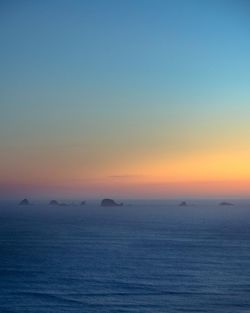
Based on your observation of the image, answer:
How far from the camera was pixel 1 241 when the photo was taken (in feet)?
213

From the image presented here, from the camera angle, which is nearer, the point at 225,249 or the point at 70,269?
the point at 70,269

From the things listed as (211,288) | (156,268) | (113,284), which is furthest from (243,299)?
(156,268)

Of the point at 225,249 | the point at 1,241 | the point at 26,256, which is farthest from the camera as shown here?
the point at 1,241

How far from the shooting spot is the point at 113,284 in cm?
3669

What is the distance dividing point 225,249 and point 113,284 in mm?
25325

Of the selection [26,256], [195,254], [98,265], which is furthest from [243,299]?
[26,256]

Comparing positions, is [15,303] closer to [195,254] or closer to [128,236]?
[195,254]

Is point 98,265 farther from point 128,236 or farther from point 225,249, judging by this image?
point 128,236

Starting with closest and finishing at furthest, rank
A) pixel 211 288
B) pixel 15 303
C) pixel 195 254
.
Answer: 1. pixel 15 303
2. pixel 211 288
3. pixel 195 254

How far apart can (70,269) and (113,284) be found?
755 cm

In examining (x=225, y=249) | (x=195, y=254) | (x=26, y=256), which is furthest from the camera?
(x=225, y=249)

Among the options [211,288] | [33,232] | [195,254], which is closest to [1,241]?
[33,232]

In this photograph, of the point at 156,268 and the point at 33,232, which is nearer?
the point at 156,268

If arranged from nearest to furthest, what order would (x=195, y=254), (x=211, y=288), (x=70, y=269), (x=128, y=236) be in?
(x=211, y=288) < (x=70, y=269) < (x=195, y=254) < (x=128, y=236)
